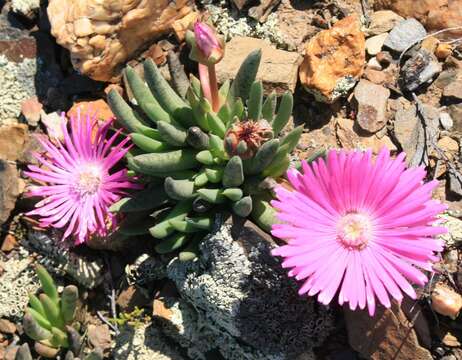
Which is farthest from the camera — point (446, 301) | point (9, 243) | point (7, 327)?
point (9, 243)

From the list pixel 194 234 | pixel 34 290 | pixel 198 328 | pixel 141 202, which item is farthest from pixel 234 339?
pixel 34 290

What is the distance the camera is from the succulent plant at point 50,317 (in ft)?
8.35

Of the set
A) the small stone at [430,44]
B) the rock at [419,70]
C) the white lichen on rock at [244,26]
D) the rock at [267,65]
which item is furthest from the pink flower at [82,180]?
the small stone at [430,44]

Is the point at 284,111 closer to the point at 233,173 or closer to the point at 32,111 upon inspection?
the point at 233,173

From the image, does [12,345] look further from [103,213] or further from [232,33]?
[232,33]

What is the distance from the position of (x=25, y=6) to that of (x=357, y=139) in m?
1.76

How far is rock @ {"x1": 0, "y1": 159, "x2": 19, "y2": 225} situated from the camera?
2.77 metres

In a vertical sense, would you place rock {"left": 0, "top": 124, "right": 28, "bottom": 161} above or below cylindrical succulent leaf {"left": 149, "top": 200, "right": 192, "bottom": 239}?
above

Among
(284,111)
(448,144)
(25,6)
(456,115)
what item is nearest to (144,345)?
(284,111)

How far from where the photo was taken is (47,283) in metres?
2.57

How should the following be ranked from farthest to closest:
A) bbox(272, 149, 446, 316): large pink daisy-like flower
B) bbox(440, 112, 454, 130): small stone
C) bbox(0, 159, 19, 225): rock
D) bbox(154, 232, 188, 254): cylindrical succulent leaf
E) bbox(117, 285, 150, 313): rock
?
bbox(0, 159, 19, 225): rock
bbox(117, 285, 150, 313): rock
bbox(440, 112, 454, 130): small stone
bbox(154, 232, 188, 254): cylindrical succulent leaf
bbox(272, 149, 446, 316): large pink daisy-like flower

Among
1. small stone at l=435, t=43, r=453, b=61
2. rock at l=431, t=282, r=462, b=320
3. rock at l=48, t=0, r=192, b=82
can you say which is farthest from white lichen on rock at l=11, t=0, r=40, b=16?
rock at l=431, t=282, r=462, b=320

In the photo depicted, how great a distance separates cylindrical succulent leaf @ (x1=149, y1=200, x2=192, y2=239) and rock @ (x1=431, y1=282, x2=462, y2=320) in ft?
3.21

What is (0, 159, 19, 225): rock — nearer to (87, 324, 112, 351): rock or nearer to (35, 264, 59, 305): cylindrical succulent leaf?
(35, 264, 59, 305): cylindrical succulent leaf
